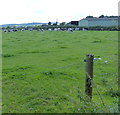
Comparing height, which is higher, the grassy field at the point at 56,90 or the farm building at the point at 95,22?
the farm building at the point at 95,22

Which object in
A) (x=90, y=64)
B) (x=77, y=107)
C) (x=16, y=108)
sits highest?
(x=90, y=64)

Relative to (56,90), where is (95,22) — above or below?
above

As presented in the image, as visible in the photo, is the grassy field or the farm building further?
the farm building

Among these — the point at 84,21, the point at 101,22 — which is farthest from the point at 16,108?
the point at 84,21

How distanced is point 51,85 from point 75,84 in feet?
2.57

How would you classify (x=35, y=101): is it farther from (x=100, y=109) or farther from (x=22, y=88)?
(x=100, y=109)

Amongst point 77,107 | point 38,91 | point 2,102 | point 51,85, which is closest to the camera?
point 77,107

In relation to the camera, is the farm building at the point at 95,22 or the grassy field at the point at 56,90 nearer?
the grassy field at the point at 56,90

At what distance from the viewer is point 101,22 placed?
256 ft

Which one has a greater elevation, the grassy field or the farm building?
the farm building

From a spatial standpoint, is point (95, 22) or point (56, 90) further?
point (95, 22)

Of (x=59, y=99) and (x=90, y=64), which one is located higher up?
(x=90, y=64)

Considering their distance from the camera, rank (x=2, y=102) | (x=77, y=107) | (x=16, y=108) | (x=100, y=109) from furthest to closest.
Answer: (x=2, y=102) < (x=16, y=108) < (x=77, y=107) < (x=100, y=109)

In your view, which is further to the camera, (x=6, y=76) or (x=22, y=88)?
(x=6, y=76)
